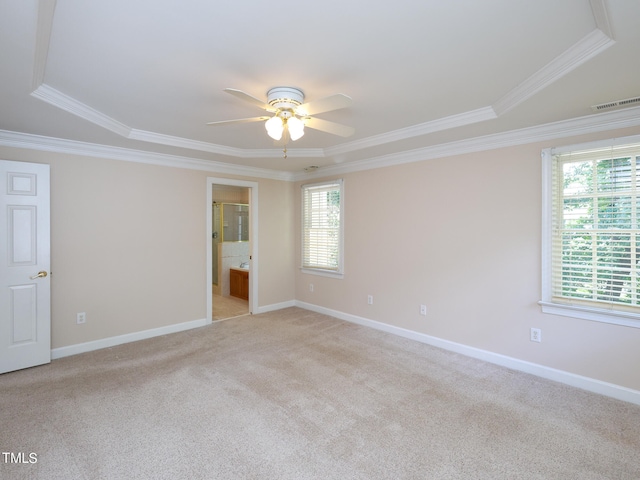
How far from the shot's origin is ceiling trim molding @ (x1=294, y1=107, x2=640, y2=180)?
2.71 meters

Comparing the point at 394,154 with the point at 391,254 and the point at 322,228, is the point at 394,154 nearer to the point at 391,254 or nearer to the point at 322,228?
the point at 391,254

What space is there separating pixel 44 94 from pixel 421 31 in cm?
271

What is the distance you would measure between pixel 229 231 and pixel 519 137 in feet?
18.9

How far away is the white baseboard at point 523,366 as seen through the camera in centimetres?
274

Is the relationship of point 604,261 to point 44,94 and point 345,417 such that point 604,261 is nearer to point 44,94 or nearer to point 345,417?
point 345,417

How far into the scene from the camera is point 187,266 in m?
4.60

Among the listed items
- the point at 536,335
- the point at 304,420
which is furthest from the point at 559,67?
the point at 304,420

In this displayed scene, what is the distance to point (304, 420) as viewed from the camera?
2430 millimetres

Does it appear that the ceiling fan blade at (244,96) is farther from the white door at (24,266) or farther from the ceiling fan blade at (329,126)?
the white door at (24,266)

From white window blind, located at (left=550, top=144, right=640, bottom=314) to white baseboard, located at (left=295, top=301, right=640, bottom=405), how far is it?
661 mm

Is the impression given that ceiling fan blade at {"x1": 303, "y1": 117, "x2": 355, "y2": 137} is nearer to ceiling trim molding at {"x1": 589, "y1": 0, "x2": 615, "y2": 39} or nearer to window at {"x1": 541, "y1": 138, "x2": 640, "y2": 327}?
ceiling trim molding at {"x1": 589, "y1": 0, "x2": 615, "y2": 39}

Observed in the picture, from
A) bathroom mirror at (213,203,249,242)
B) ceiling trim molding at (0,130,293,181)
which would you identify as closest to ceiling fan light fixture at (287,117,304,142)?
ceiling trim molding at (0,130,293,181)

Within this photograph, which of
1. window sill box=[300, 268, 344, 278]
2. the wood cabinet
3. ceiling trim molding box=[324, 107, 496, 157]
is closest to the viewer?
ceiling trim molding box=[324, 107, 496, 157]

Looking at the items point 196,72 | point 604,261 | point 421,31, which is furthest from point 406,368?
point 196,72
